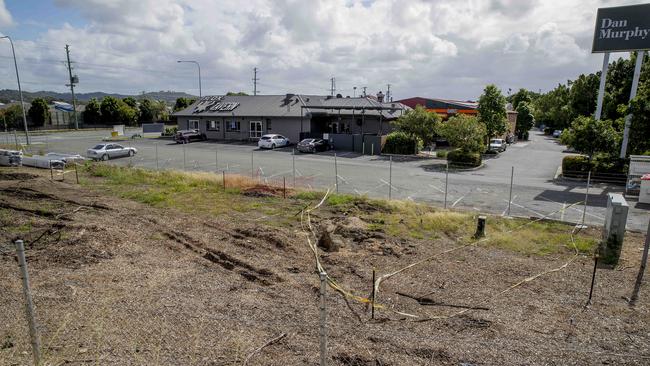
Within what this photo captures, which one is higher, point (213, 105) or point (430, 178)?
point (213, 105)

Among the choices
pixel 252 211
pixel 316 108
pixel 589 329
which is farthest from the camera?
pixel 316 108

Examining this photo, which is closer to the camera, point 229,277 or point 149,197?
point 229,277

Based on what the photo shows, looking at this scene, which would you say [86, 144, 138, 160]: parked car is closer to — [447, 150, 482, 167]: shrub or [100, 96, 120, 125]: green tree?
[447, 150, 482, 167]: shrub

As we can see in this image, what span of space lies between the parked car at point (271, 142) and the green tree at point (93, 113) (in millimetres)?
55482

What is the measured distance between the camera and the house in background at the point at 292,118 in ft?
152

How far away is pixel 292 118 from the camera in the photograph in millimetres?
47344

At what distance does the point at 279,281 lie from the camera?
9.56 m

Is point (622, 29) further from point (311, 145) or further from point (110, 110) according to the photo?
point (110, 110)

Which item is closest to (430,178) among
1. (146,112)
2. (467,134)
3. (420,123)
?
(467,134)

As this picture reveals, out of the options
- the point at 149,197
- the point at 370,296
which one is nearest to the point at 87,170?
the point at 149,197

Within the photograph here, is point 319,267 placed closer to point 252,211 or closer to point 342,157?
point 252,211

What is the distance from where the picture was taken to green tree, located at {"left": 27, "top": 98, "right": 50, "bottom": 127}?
76.3m

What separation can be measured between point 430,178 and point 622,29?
15.9 meters

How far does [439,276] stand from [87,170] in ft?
82.4
